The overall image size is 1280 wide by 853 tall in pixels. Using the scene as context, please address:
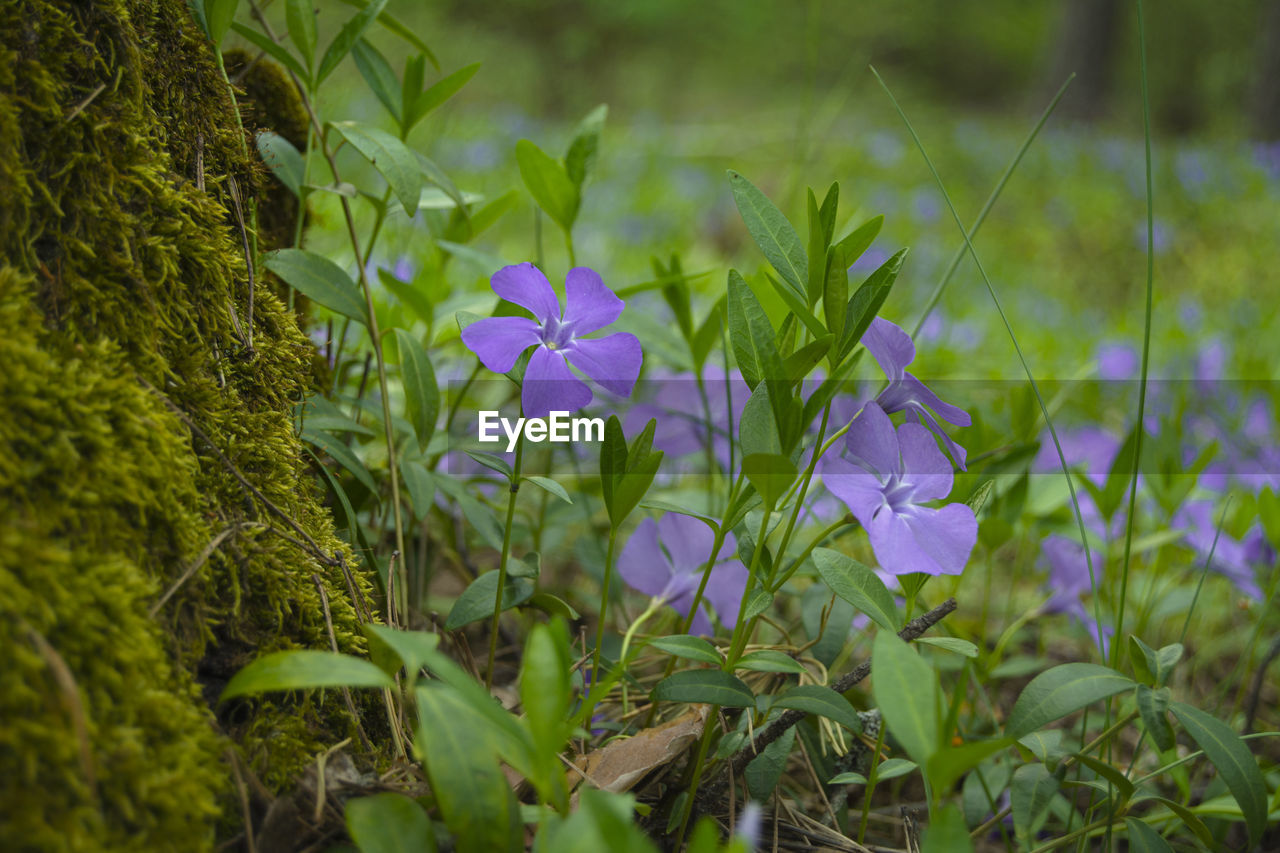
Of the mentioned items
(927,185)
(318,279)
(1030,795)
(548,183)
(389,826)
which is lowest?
(1030,795)

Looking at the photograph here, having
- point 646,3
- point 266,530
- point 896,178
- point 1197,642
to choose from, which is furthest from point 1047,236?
point 646,3

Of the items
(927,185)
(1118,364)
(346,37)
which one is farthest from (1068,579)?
(927,185)

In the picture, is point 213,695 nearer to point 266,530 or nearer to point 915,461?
point 266,530

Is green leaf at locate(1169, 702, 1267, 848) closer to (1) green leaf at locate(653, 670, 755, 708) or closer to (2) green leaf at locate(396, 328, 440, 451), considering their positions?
(1) green leaf at locate(653, 670, 755, 708)

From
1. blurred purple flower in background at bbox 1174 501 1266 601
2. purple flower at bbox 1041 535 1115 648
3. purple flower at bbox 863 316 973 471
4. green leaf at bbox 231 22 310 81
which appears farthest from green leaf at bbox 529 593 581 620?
blurred purple flower in background at bbox 1174 501 1266 601

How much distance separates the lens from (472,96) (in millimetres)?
6211

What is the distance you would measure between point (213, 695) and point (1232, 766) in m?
0.75

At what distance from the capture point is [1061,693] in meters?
0.63

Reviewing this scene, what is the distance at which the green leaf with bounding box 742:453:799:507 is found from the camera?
58 centimetres

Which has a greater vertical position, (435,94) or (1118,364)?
(435,94)

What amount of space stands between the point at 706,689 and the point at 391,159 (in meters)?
0.51

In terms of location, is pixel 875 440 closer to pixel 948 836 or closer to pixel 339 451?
pixel 948 836

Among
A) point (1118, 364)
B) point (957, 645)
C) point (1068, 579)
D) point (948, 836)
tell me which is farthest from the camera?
point (1118, 364)

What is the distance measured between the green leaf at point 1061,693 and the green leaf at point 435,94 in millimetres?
727
